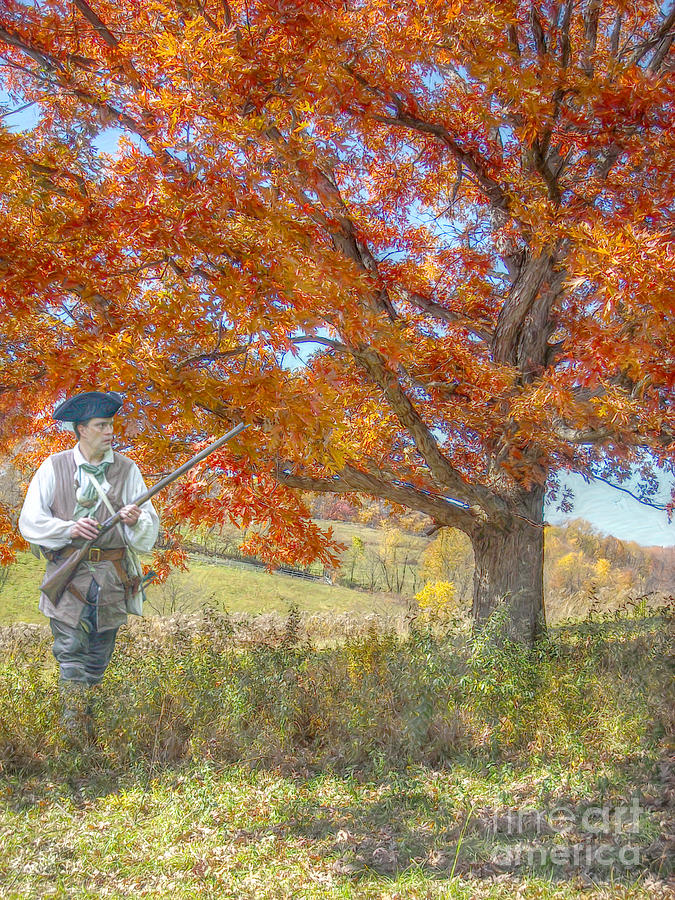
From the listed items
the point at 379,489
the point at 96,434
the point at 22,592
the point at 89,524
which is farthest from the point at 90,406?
the point at 22,592

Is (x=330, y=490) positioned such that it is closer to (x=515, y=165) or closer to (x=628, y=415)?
(x=628, y=415)

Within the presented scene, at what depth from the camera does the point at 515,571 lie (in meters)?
6.92

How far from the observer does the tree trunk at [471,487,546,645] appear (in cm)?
689

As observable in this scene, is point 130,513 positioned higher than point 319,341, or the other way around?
point 319,341

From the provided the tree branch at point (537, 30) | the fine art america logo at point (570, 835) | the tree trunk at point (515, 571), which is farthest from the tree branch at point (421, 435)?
the tree branch at point (537, 30)

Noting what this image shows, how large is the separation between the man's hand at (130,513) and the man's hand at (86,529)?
17 centimetres

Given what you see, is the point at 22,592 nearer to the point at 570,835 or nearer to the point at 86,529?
the point at 86,529

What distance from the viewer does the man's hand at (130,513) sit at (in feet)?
10.2

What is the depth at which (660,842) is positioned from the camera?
11.4 ft

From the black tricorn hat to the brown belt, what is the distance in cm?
73

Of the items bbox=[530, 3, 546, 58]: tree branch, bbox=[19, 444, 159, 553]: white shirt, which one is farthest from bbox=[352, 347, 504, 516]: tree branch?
bbox=[530, 3, 546, 58]: tree branch

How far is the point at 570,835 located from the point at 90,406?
3848 millimetres

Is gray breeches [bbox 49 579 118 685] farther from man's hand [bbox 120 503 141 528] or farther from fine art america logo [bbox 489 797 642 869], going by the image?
fine art america logo [bbox 489 797 642 869]

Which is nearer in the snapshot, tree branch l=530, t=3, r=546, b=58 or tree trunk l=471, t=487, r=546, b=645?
tree branch l=530, t=3, r=546, b=58
